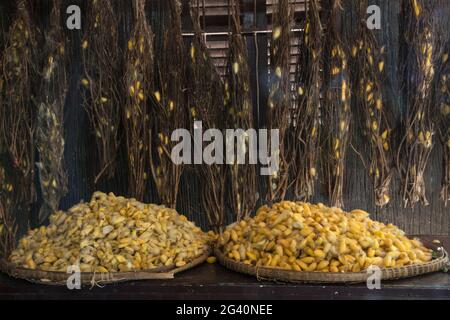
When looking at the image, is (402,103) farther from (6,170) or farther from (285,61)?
(6,170)

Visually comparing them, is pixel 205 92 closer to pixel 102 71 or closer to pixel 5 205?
pixel 102 71

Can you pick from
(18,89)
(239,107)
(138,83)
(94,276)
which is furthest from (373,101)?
(18,89)

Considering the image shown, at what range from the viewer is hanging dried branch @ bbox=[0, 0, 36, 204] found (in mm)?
2449

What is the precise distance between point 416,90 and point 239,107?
0.85m

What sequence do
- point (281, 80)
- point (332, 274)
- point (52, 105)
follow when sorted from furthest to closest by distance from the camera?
1. point (52, 105)
2. point (281, 80)
3. point (332, 274)

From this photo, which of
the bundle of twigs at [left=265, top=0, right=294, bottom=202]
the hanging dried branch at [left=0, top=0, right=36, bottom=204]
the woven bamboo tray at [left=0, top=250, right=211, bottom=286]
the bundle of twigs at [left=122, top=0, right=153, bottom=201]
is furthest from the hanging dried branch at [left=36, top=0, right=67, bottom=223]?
the bundle of twigs at [left=265, top=0, right=294, bottom=202]

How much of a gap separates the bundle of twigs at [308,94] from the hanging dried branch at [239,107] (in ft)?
0.75

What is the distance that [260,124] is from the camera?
2523 millimetres

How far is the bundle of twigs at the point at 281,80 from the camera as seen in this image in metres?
2.36

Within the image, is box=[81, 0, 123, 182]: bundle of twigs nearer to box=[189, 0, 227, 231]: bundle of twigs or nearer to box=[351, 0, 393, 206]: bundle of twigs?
box=[189, 0, 227, 231]: bundle of twigs

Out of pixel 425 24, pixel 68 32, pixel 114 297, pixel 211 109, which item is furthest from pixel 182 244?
pixel 425 24

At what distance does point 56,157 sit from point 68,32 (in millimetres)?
656

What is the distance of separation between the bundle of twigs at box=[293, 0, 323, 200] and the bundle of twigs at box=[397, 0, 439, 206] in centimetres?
43

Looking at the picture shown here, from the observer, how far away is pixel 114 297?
1.96 meters
